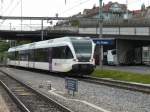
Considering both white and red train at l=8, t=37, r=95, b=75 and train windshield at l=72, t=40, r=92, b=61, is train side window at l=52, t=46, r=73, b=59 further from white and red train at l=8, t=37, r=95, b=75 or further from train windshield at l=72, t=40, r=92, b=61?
train windshield at l=72, t=40, r=92, b=61

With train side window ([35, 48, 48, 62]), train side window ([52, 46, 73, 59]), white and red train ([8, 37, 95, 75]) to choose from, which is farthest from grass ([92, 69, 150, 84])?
train side window ([35, 48, 48, 62])

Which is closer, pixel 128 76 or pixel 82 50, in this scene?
pixel 128 76

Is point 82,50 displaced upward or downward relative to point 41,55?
upward

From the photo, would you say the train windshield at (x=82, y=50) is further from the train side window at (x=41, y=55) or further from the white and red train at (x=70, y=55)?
the train side window at (x=41, y=55)

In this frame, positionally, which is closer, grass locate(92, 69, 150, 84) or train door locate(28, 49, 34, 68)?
grass locate(92, 69, 150, 84)

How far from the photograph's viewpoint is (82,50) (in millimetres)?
38750

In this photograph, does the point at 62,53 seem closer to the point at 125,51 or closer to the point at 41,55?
the point at 41,55

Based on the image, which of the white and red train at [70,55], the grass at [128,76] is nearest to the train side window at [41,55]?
the white and red train at [70,55]

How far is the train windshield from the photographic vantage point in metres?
38.5

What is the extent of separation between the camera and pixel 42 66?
48.1 metres

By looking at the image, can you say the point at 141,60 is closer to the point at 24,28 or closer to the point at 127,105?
the point at 24,28

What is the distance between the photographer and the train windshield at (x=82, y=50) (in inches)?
1516

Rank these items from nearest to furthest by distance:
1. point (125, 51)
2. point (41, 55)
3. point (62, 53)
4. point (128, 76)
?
point (128, 76) < point (62, 53) < point (41, 55) < point (125, 51)

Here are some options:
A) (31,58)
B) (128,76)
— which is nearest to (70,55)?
(128,76)
